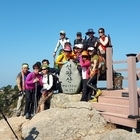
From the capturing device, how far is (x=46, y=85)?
8953 mm

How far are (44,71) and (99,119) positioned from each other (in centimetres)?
255

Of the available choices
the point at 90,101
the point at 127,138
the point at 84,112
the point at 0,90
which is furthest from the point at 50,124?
the point at 0,90

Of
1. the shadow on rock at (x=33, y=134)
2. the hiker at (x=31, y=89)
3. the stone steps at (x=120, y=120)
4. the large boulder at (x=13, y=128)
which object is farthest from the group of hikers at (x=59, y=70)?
the shadow on rock at (x=33, y=134)

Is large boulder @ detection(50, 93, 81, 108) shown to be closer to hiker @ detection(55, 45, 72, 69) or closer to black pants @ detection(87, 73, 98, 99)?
black pants @ detection(87, 73, 98, 99)

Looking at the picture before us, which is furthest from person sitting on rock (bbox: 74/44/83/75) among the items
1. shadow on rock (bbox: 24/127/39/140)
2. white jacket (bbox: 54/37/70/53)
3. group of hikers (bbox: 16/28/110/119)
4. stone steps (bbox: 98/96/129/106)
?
shadow on rock (bbox: 24/127/39/140)

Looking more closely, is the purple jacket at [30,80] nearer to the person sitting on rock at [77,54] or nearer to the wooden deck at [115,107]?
the person sitting on rock at [77,54]

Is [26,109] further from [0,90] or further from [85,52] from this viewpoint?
[0,90]

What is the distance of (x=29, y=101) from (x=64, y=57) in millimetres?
1968

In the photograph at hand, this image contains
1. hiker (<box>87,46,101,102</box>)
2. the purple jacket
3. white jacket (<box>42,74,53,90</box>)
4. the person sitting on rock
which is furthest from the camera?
the person sitting on rock

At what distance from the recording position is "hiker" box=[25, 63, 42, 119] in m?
8.83

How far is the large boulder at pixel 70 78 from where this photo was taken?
358 inches

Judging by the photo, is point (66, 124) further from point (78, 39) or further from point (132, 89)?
point (78, 39)

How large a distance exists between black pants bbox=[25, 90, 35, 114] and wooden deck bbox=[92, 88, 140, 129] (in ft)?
7.18

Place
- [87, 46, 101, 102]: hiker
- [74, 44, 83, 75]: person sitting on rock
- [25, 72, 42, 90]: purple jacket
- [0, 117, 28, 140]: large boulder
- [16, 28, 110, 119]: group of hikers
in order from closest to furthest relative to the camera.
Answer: [0, 117, 28, 140]: large boulder < [87, 46, 101, 102]: hiker < [16, 28, 110, 119]: group of hikers < [25, 72, 42, 90]: purple jacket < [74, 44, 83, 75]: person sitting on rock
